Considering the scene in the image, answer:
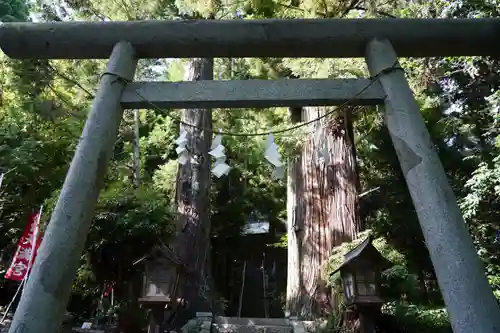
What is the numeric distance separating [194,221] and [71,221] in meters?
5.27

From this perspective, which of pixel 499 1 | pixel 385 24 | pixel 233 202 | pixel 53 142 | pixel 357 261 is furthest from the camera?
pixel 233 202

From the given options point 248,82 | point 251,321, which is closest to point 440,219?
point 248,82

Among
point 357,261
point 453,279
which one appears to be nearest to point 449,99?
point 357,261

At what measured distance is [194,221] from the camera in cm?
784

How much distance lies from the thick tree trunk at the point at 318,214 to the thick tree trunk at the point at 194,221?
165 centimetres

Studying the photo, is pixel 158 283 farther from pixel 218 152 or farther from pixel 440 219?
pixel 440 219

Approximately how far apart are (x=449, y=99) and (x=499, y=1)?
413 cm

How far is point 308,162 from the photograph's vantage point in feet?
23.7

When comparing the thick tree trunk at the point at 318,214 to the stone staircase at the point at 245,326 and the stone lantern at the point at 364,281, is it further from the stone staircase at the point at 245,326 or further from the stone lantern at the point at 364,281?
the stone lantern at the point at 364,281

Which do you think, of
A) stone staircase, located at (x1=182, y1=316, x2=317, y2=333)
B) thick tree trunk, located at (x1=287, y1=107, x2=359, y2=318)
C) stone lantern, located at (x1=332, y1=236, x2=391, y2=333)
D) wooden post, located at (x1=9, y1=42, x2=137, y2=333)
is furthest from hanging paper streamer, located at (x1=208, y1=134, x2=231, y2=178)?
stone staircase, located at (x1=182, y1=316, x2=317, y2=333)

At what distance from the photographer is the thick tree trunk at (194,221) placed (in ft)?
23.5

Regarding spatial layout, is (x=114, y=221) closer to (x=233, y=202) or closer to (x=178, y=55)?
→ (x=178, y=55)

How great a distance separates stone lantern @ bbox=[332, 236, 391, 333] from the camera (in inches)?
170

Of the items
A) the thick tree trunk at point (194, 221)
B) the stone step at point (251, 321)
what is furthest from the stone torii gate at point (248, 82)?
the thick tree trunk at point (194, 221)
